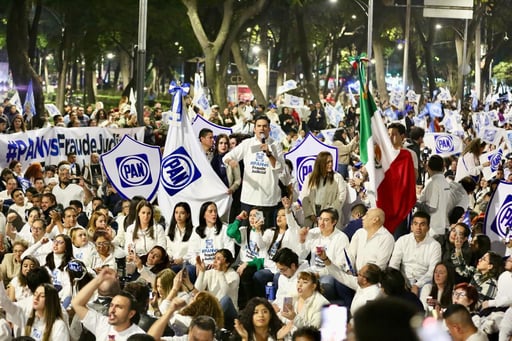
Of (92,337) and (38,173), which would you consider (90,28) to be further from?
(92,337)

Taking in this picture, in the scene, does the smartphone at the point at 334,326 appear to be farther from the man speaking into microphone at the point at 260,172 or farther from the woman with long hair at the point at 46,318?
the man speaking into microphone at the point at 260,172

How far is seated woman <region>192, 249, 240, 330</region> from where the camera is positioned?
33.7ft

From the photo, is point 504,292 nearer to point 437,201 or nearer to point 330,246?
point 330,246

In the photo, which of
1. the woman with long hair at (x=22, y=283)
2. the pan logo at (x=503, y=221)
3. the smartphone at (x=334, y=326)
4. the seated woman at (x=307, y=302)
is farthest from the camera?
the pan logo at (x=503, y=221)

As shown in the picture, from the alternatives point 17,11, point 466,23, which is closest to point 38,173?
point 17,11

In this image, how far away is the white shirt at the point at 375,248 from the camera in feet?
35.1

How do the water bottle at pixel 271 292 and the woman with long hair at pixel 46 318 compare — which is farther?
the water bottle at pixel 271 292

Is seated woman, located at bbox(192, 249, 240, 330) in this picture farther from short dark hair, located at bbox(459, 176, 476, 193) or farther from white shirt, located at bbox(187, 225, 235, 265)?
short dark hair, located at bbox(459, 176, 476, 193)

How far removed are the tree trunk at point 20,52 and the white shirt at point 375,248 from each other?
21439 mm

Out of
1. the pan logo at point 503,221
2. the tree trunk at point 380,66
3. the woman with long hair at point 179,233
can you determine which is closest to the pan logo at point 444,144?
the pan logo at point 503,221

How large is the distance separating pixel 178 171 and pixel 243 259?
2.53 metres

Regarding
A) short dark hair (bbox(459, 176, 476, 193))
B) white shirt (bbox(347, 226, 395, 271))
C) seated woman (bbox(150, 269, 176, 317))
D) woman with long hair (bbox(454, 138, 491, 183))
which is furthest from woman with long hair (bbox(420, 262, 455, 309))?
woman with long hair (bbox(454, 138, 491, 183))

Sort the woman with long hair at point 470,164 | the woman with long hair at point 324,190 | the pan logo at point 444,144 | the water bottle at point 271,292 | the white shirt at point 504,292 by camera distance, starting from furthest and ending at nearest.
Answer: the pan logo at point 444,144
the woman with long hair at point 470,164
the woman with long hair at point 324,190
the water bottle at point 271,292
the white shirt at point 504,292

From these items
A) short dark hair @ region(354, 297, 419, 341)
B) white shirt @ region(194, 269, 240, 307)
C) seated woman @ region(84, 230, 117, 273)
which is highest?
short dark hair @ region(354, 297, 419, 341)
